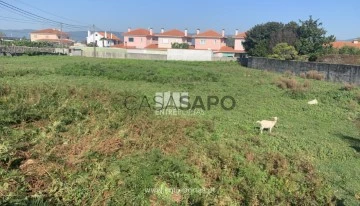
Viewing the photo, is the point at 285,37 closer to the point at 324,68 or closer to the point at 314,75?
the point at 324,68

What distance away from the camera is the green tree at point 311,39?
35.3 metres

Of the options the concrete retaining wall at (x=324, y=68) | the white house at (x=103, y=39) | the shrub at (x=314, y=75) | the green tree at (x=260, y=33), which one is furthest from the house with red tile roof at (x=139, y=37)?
the shrub at (x=314, y=75)

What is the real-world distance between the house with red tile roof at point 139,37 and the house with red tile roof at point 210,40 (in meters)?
9.71

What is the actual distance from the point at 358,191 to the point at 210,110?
16.7 ft

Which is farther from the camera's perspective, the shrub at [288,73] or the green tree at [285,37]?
the green tree at [285,37]

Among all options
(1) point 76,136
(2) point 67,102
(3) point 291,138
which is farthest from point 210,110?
(1) point 76,136

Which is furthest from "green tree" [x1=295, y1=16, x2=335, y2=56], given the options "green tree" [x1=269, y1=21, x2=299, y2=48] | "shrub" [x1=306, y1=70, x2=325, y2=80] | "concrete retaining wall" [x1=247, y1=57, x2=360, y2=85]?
"shrub" [x1=306, y1=70, x2=325, y2=80]

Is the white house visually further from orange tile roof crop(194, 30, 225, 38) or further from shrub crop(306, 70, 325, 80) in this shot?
shrub crop(306, 70, 325, 80)

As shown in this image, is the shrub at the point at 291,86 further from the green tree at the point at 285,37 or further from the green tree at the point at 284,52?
the green tree at the point at 285,37

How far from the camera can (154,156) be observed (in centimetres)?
527

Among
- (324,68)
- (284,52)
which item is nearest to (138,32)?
(284,52)

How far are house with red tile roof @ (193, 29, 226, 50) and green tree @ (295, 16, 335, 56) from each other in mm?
24183

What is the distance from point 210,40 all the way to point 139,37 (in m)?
14.3

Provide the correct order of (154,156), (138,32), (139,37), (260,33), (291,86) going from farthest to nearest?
(138,32) → (139,37) → (260,33) → (291,86) → (154,156)
